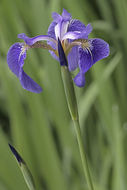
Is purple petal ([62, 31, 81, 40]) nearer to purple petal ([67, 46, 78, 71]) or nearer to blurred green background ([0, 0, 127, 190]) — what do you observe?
purple petal ([67, 46, 78, 71])

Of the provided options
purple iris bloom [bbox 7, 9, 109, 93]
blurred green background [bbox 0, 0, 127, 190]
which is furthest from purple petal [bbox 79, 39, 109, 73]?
blurred green background [bbox 0, 0, 127, 190]

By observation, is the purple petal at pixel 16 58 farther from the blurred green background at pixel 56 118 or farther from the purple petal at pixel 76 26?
the blurred green background at pixel 56 118

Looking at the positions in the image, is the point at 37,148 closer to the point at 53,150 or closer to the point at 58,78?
the point at 53,150

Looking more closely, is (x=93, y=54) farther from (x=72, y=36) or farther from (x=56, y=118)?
(x=56, y=118)

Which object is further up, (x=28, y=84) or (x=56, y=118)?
(x=28, y=84)

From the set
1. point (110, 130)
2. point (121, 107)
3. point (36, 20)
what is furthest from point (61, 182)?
point (36, 20)

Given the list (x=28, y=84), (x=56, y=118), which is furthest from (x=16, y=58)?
(x=56, y=118)
